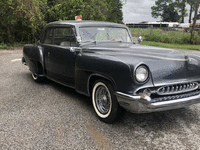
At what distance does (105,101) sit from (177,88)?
112 cm

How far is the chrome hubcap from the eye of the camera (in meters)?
3.34

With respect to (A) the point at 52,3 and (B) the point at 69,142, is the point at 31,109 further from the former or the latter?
(A) the point at 52,3

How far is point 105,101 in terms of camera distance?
3363 mm

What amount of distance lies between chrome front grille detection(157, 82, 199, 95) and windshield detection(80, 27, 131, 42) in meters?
1.83

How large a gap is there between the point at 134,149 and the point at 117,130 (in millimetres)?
550

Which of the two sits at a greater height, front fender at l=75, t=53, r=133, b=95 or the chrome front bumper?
front fender at l=75, t=53, r=133, b=95

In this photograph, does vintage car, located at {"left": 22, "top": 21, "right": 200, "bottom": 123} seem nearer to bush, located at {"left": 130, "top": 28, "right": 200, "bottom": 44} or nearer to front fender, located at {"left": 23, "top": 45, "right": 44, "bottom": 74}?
front fender, located at {"left": 23, "top": 45, "right": 44, "bottom": 74}

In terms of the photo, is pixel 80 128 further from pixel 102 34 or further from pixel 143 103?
pixel 102 34

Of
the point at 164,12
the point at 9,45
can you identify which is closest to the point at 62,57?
the point at 9,45

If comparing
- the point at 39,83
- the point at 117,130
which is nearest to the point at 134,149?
the point at 117,130

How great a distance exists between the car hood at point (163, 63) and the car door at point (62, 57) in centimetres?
101

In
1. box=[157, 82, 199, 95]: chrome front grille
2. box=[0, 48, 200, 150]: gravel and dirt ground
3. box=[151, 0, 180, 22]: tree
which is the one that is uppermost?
box=[151, 0, 180, 22]: tree

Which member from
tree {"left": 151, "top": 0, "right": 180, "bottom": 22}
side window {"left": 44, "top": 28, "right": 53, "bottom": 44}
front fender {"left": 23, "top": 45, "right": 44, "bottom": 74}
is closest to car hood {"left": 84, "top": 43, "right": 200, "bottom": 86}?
side window {"left": 44, "top": 28, "right": 53, "bottom": 44}

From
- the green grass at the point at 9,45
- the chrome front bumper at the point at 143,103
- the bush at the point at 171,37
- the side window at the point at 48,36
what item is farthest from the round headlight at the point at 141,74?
the bush at the point at 171,37
